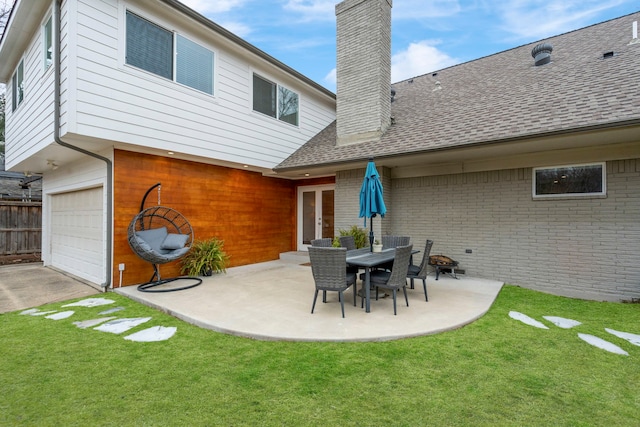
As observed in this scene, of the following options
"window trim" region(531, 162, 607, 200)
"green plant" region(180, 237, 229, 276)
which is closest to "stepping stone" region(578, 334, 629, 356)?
"window trim" region(531, 162, 607, 200)

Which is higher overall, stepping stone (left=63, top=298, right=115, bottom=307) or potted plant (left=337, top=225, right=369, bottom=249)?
potted plant (left=337, top=225, right=369, bottom=249)

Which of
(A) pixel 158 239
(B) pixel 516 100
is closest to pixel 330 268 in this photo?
(A) pixel 158 239

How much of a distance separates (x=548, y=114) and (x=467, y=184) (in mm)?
2008

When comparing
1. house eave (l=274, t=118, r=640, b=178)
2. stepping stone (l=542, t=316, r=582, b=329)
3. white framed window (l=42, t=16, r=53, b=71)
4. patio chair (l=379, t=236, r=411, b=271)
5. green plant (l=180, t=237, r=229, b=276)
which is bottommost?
stepping stone (l=542, t=316, r=582, b=329)

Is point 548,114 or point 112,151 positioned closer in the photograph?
point 548,114

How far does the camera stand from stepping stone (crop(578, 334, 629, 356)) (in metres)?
3.23

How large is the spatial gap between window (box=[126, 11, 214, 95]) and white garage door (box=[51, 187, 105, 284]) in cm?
290

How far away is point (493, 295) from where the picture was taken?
522 cm

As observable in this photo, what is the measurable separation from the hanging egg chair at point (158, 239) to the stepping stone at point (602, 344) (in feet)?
20.2

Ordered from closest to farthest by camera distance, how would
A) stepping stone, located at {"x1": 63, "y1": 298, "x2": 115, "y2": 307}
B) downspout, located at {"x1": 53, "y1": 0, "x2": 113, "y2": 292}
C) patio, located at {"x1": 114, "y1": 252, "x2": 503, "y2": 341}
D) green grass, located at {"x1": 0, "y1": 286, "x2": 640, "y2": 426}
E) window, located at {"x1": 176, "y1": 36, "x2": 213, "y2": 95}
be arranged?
green grass, located at {"x1": 0, "y1": 286, "x2": 640, "y2": 426}
patio, located at {"x1": 114, "y1": 252, "x2": 503, "y2": 341}
stepping stone, located at {"x1": 63, "y1": 298, "x2": 115, "y2": 307}
downspout, located at {"x1": 53, "y1": 0, "x2": 113, "y2": 292}
window, located at {"x1": 176, "y1": 36, "x2": 213, "y2": 95}

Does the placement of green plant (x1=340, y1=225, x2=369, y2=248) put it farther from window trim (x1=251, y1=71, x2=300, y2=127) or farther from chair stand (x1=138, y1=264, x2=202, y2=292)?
window trim (x1=251, y1=71, x2=300, y2=127)

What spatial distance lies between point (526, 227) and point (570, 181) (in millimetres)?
1142

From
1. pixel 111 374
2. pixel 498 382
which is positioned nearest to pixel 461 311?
pixel 498 382

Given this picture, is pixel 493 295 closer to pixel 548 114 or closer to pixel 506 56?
pixel 548 114
